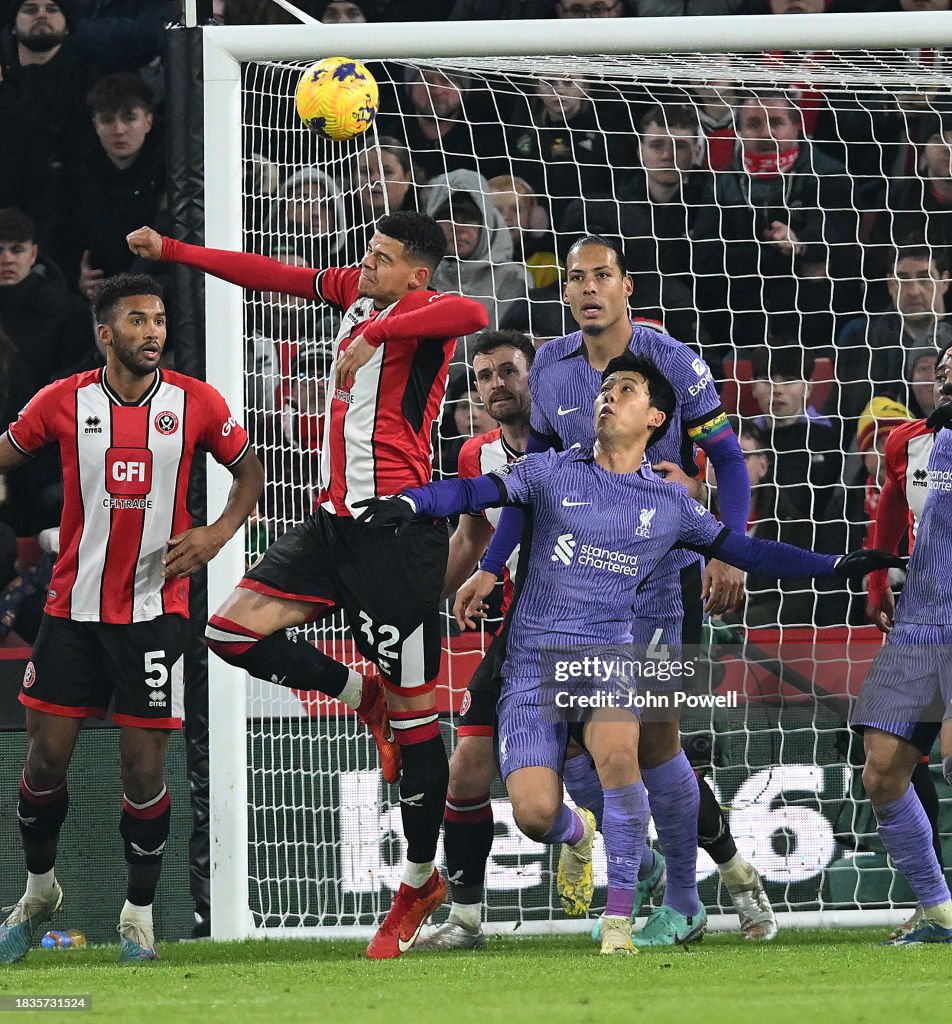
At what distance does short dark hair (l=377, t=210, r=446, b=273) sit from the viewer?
17.4 ft

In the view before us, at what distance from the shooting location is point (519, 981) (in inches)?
162

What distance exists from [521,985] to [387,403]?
195cm

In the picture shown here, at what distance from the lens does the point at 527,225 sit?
7.63 metres

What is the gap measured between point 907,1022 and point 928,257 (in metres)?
4.74

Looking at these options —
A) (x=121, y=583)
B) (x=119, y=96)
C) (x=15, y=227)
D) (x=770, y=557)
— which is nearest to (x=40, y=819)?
(x=121, y=583)

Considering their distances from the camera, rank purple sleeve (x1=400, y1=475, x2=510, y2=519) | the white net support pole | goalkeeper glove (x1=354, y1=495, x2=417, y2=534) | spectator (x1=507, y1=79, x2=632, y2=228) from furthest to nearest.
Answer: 1. spectator (x1=507, y1=79, x2=632, y2=228)
2. the white net support pole
3. purple sleeve (x1=400, y1=475, x2=510, y2=519)
4. goalkeeper glove (x1=354, y1=495, x2=417, y2=534)

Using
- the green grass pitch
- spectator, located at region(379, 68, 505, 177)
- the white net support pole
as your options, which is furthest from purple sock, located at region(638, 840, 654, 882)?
spectator, located at region(379, 68, 505, 177)

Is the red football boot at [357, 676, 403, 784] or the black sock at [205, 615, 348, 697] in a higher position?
the black sock at [205, 615, 348, 697]

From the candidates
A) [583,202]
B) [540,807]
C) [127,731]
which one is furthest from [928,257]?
[127,731]

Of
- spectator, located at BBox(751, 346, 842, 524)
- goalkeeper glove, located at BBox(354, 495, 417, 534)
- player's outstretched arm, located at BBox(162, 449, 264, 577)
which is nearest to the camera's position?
goalkeeper glove, located at BBox(354, 495, 417, 534)

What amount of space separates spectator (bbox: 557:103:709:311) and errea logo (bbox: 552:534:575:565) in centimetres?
287

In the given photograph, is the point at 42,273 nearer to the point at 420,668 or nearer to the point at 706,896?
the point at 420,668

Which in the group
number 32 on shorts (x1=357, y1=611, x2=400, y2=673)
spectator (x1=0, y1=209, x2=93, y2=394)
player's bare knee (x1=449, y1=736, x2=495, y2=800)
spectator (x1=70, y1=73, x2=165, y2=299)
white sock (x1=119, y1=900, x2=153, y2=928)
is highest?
spectator (x1=70, y1=73, x2=165, y2=299)
